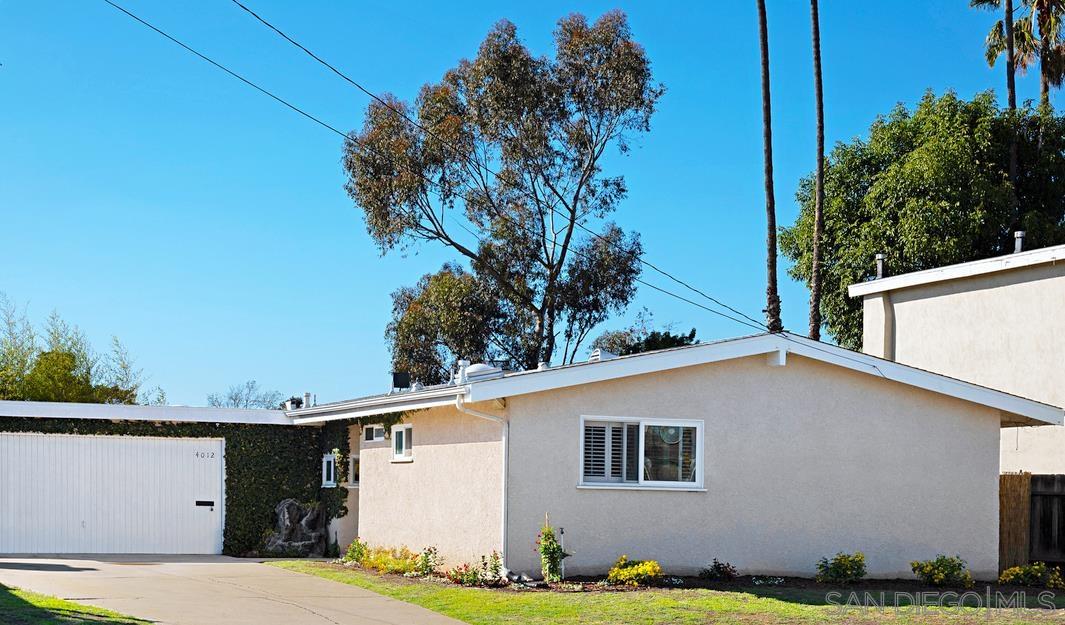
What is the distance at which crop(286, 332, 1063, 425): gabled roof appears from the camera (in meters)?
15.8

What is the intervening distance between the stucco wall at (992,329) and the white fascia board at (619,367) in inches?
293

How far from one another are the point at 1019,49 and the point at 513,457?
27.5 metres

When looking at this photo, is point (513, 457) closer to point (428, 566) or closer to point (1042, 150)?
point (428, 566)

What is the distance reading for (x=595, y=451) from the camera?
16469 millimetres

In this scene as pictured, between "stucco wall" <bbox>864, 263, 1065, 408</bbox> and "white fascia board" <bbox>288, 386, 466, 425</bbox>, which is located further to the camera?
"stucco wall" <bbox>864, 263, 1065, 408</bbox>

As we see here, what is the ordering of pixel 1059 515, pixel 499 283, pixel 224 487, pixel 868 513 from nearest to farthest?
pixel 868 513
pixel 1059 515
pixel 224 487
pixel 499 283

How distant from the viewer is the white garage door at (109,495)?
21.6m

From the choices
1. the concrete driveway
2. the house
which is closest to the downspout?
the house

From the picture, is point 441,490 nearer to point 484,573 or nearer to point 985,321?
point 484,573

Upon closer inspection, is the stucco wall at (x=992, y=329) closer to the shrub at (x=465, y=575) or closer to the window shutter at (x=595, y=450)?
the window shutter at (x=595, y=450)

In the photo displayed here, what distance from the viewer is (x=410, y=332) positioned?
3678 centimetres

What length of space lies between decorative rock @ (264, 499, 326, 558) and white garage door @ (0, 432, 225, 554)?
1.07 meters

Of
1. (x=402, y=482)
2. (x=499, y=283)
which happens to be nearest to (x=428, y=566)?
(x=402, y=482)

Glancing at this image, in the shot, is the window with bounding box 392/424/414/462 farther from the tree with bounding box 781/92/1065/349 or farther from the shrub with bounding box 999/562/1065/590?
the tree with bounding box 781/92/1065/349
